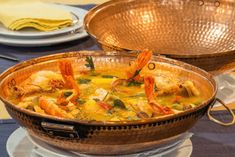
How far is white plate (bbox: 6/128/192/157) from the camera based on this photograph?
938 millimetres

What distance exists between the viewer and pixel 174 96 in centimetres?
104

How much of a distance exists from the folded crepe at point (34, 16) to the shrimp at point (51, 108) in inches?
27.7

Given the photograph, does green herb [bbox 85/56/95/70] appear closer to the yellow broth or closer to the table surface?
the yellow broth

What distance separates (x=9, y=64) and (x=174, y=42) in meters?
0.42

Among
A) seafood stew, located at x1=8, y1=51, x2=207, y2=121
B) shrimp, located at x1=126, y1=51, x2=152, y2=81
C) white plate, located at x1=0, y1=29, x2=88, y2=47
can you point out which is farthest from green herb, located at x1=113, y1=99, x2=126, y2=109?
white plate, located at x1=0, y1=29, x2=88, y2=47

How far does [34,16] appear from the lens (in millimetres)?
1636

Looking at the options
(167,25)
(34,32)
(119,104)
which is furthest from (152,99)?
(34,32)

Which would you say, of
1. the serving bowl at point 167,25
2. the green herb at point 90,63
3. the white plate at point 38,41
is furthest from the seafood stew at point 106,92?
the white plate at point 38,41

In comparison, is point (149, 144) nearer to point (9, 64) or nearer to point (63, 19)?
point (9, 64)

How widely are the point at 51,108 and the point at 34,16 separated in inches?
30.4

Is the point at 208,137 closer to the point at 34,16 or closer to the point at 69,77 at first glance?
the point at 69,77

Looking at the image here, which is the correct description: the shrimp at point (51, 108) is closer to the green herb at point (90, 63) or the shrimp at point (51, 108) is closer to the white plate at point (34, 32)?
the green herb at point (90, 63)

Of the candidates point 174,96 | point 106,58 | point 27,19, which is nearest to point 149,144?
point 174,96

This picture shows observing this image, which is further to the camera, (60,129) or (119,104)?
(119,104)
